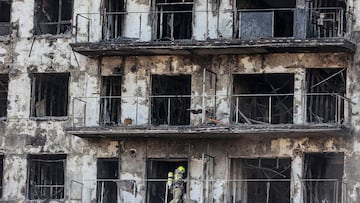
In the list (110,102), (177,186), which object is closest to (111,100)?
(110,102)

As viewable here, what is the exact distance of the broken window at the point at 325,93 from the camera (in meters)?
42.8

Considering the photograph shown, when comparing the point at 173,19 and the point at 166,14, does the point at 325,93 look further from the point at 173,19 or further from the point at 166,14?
the point at 166,14

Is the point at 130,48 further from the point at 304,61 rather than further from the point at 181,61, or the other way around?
the point at 304,61

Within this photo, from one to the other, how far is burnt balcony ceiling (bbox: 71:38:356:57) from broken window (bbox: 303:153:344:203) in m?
3.61

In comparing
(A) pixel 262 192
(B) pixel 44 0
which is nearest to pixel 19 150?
(B) pixel 44 0

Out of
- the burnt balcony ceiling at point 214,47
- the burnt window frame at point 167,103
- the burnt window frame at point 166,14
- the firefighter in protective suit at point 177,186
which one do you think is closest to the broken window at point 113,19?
the burnt balcony ceiling at point 214,47

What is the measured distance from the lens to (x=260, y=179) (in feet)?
144

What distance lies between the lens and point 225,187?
4281 cm

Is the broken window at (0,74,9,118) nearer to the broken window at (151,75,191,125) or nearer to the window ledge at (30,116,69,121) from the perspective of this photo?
the window ledge at (30,116,69,121)

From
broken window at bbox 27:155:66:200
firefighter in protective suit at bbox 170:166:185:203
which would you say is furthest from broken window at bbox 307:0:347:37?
broken window at bbox 27:155:66:200

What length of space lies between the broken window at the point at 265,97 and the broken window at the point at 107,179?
16.0 feet

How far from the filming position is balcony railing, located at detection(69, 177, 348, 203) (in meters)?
42.8

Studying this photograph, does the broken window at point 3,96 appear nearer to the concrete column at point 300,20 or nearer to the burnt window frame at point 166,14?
the burnt window frame at point 166,14

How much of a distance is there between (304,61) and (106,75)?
22.6ft
